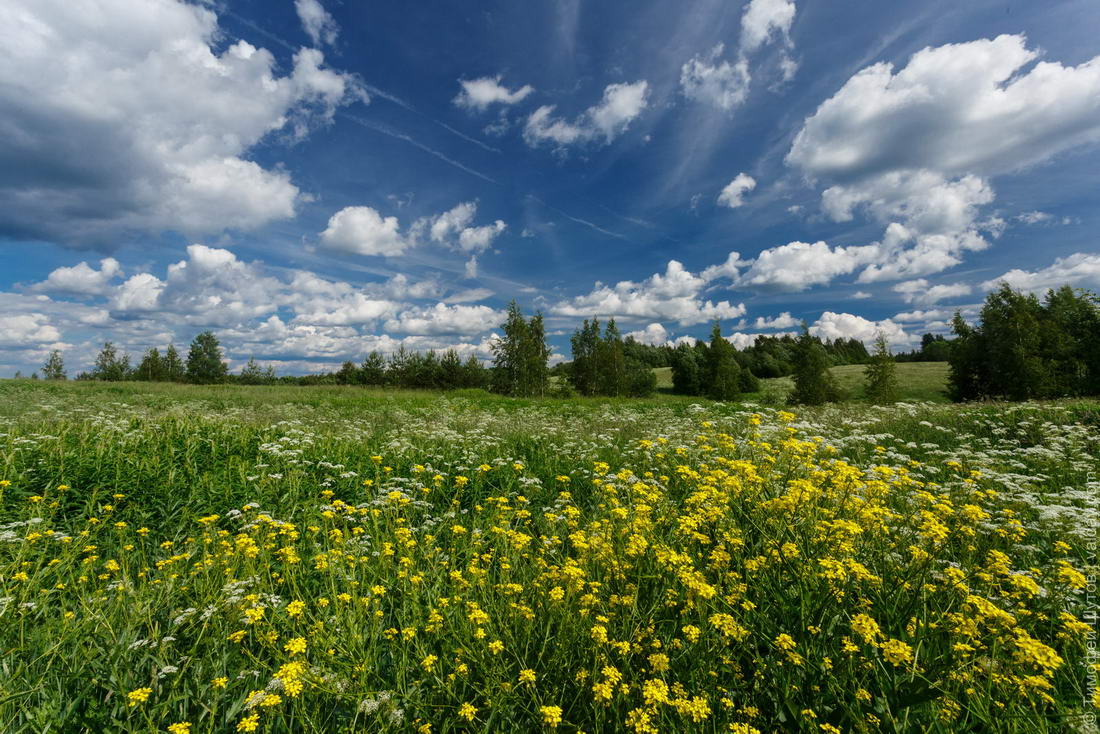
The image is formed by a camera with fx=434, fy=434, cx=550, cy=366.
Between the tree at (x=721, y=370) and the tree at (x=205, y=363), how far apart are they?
2711 inches

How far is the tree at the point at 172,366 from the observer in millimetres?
65438

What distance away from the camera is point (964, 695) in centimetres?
215

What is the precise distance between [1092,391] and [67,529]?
5036 centimetres

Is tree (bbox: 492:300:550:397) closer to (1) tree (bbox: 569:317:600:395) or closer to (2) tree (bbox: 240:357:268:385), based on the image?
(1) tree (bbox: 569:317:600:395)

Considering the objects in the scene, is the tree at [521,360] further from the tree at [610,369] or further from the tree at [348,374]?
the tree at [348,374]

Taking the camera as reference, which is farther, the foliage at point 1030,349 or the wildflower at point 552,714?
the foliage at point 1030,349

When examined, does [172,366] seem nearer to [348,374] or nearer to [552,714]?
[348,374]

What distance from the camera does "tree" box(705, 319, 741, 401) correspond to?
40.8 meters

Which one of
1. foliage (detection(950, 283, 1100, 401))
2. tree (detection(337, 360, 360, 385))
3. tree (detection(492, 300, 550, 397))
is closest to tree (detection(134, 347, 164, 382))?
tree (detection(337, 360, 360, 385))

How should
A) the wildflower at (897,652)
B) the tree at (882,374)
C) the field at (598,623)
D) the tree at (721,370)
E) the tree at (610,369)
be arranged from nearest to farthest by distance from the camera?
1. the wildflower at (897,652)
2. the field at (598,623)
3. the tree at (882,374)
4. the tree at (721,370)
5. the tree at (610,369)

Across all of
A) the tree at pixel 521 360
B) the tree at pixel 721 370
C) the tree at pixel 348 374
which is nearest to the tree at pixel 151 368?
the tree at pixel 348 374

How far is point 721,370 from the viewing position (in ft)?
136

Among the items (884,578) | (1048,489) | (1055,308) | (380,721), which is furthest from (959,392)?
(380,721)

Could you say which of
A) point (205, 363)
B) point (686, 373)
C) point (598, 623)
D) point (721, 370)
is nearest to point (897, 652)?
point (598, 623)
